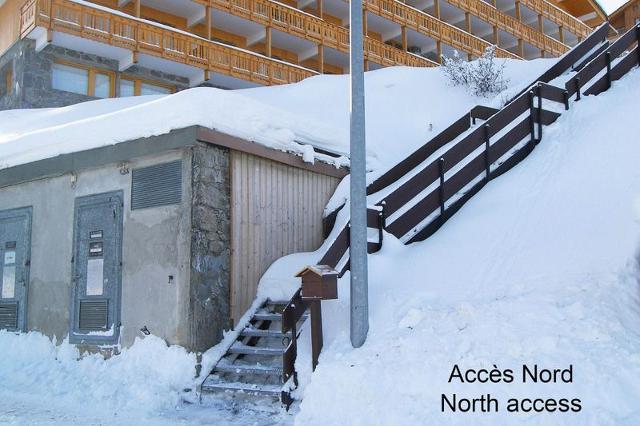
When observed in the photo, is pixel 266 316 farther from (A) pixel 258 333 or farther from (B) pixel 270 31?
(B) pixel 270 31

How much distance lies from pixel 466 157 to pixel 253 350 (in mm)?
5373

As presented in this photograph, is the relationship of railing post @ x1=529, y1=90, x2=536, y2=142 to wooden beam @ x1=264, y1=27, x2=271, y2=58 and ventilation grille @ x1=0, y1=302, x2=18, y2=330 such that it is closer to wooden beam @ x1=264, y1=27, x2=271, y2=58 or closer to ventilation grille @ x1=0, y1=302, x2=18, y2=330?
ventilation grille @ x1=0, y1=302, x2=18, y2=330

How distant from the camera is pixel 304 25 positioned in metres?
24.9

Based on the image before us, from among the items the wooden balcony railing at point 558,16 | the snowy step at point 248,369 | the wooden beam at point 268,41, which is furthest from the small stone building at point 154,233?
the wooden balcony railing at point 558,16

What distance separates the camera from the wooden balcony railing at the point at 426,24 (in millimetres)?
28220

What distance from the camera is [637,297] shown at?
5648 millimetres

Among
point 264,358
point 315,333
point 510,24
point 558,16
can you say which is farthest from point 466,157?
point 558,16

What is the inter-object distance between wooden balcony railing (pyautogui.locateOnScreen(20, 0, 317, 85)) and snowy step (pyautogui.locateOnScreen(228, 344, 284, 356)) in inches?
544

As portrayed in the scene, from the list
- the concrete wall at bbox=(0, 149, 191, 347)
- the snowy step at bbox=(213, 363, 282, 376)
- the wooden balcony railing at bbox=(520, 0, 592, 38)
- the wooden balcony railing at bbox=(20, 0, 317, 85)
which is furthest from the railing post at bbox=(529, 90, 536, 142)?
the wooden balcony railing at bbox=(520, 0, 592, 38)

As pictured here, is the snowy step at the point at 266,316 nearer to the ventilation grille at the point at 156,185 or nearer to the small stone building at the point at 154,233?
the small stone building at the point at 154,233

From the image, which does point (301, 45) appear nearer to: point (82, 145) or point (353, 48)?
point (82, 145)

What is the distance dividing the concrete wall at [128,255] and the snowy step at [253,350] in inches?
23.4

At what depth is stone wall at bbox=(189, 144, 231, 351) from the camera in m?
7.35

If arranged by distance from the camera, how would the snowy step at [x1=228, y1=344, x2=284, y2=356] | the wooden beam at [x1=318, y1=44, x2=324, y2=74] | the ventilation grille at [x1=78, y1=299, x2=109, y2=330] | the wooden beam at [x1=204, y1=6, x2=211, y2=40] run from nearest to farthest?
the snowy step at [x1=228, y1=344, x2=284, y2=356] → the ventilation grille at [x1=78, y1=299, x2=109, y2=330] → the wooden beam at [x1=204, y1=6, x2=211, y2=40] → the wooden beam at [x1=318, y1=44, x2=324, y2=74]
